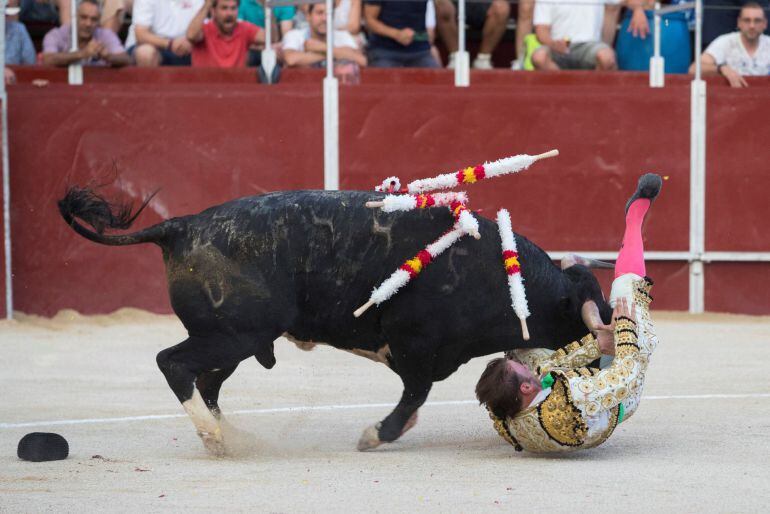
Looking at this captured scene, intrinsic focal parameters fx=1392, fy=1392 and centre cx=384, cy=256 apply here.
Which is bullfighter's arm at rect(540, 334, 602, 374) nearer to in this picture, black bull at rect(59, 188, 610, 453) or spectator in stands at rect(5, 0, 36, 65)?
black bull at rect(59, 188, 610, 453)

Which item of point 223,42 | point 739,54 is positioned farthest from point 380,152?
point 739,54

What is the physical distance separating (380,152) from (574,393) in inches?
204

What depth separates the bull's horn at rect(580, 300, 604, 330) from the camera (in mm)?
5207

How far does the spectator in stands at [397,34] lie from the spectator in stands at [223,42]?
824 millimetres

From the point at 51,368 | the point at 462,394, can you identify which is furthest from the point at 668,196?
the point at 51,368

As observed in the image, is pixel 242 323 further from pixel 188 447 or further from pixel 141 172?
pixel 141 172

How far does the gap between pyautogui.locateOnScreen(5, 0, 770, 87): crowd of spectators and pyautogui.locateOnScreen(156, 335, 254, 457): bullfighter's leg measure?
509cm

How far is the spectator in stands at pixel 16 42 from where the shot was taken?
9.80 m

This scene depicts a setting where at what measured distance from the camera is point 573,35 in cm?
1038

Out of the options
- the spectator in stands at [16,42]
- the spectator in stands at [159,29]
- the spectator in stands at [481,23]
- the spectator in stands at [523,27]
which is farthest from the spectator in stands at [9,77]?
the spectator in stands at [523,27]

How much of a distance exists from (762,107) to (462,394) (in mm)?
4287

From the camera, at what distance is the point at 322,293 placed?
17.0 feet

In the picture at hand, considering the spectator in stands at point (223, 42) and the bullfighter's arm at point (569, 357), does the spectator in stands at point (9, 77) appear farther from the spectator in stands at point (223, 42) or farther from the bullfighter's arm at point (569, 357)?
the bullfighter's arm at point (569, 357)

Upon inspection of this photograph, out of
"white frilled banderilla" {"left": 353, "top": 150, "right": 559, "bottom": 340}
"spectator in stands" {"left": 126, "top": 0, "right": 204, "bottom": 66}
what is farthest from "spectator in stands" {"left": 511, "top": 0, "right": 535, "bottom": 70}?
"white frilled banderilla" {"left": 353, "top": 150, "right": 559, "bottom": 340}
